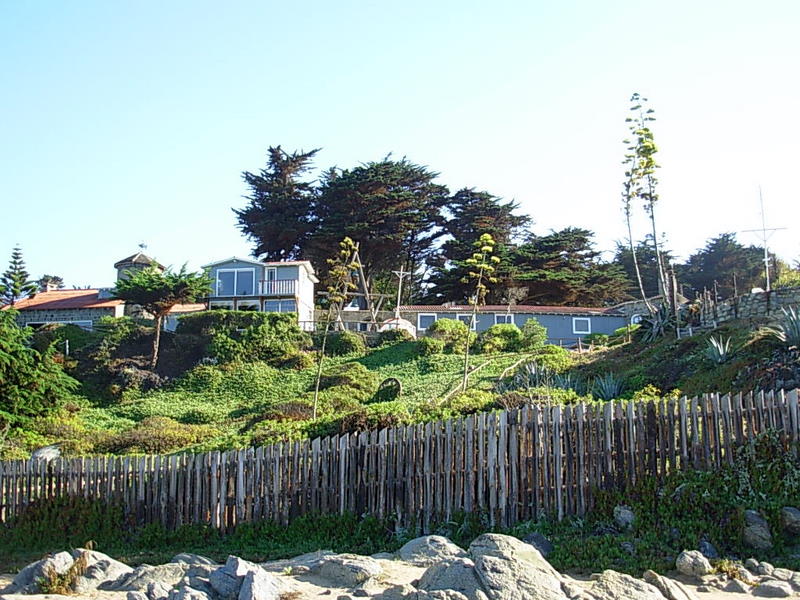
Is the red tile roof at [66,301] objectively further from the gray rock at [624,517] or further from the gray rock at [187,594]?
the gray rock at [187,594]

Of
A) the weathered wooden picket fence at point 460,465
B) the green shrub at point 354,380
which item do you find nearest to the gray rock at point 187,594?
the weathered wooden picket fence at point 460,465

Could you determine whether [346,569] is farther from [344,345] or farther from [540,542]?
[344,345]

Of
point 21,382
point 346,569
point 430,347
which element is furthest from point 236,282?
point 346,569

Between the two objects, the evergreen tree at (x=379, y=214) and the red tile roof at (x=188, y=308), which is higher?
the evergreen tree at (x=379, y=214)

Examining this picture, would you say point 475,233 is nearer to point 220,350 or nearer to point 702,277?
point 702,277

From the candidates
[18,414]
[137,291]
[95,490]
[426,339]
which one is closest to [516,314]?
[426,339]

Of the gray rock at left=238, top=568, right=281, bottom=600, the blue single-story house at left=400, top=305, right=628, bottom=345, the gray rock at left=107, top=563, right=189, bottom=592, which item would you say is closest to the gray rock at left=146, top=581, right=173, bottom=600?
the gray rock at left=107, top=563, right=189, bottom=592

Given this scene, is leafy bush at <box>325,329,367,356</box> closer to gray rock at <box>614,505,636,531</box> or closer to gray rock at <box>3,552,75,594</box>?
gray rock at <box>614,505,636,531</box>

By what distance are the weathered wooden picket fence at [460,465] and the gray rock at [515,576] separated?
296 cm

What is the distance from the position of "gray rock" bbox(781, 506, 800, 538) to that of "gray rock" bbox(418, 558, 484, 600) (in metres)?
3.87

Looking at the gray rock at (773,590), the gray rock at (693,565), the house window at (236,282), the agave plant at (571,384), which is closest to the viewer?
the gray rock at (773,590)

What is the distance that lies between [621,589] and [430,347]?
29640 mm

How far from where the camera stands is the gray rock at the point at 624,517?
9156 mm

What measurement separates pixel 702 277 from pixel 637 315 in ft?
61.7
